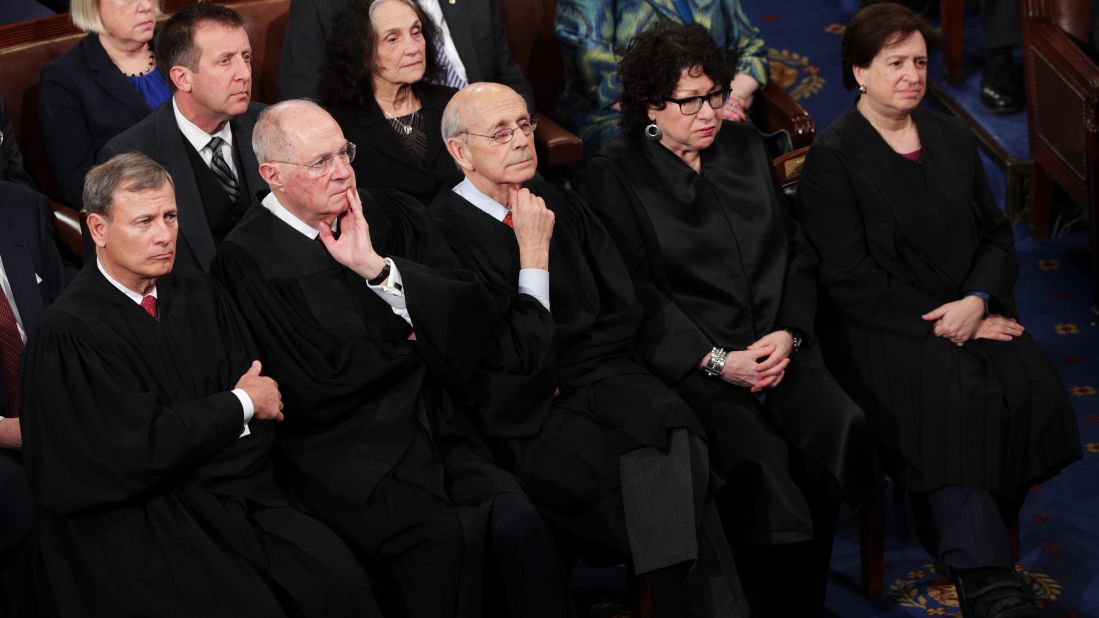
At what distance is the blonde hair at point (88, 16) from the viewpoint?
4035 mm

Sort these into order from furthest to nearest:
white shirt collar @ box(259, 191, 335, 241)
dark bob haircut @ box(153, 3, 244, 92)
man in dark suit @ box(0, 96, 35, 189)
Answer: man in dark suit @ box(0, 96, 35, 189) < dark bob haircut @ box(153, 3, 244, 92) < white shirt collar @ box(259, 191, 335, 241)

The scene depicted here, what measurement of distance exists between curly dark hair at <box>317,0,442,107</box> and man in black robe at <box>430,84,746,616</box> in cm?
58

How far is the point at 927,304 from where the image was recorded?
→ 12.0 feet

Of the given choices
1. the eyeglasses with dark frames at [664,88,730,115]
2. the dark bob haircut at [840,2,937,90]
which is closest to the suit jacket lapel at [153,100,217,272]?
the eyeglasses with dark frames at [664,88,730,115]

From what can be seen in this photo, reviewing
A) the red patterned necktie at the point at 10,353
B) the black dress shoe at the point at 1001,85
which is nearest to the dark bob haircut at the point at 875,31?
the black dress shoe at the point at 1001,85

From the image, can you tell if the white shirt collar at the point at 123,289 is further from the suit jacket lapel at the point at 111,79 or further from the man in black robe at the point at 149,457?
the suit jacket lapel at the point at 111,79

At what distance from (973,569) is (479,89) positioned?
160 cm

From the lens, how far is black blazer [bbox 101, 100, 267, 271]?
3.68m

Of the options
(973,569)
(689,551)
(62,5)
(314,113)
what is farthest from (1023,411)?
(62,5)

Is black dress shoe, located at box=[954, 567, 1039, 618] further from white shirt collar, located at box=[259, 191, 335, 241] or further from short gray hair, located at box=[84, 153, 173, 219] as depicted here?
short gray hair, located at box=[84, 153, 173, 219]

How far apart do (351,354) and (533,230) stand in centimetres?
52

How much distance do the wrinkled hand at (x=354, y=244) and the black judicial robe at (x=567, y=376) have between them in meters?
0.30

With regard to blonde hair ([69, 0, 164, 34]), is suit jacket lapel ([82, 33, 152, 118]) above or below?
below

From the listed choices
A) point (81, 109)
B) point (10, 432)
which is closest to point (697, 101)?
point (81, 109)
